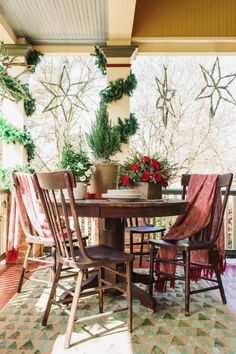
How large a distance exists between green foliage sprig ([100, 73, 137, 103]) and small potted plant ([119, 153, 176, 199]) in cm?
213

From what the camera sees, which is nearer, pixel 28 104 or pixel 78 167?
pixel 78 167

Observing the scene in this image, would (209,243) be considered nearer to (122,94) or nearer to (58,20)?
(122,94)

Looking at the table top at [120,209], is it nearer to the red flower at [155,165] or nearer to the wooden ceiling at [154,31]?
the red flower at [155,165]

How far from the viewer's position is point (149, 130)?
280 inches

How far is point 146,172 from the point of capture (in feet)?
8.70

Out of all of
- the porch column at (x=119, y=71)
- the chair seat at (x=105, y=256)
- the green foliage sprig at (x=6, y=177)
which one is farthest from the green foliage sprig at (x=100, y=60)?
the chair seat at (x=105, y=256)

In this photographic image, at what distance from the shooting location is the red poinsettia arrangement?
8.73 feet

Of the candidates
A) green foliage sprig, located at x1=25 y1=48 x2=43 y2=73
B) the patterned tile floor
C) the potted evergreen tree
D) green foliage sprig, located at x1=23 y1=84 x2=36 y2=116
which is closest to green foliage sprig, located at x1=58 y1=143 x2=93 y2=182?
the potted evergreen tree

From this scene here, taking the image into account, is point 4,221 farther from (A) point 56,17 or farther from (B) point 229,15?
(B) point 229,15

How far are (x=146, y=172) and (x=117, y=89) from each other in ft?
7.64

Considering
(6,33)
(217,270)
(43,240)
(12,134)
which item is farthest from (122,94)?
(217,270)

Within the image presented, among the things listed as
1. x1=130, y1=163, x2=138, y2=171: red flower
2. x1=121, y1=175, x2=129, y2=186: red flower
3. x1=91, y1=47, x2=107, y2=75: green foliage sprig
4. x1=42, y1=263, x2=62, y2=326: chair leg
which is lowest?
x1=42, y1=263, x2=62, y2=326: chair leg

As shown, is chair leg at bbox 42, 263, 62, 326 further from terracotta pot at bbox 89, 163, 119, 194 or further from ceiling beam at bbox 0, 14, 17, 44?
ceiling beam at bbox 0, 14, 17, 44

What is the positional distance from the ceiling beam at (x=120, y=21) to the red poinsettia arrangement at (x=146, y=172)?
1.92m
